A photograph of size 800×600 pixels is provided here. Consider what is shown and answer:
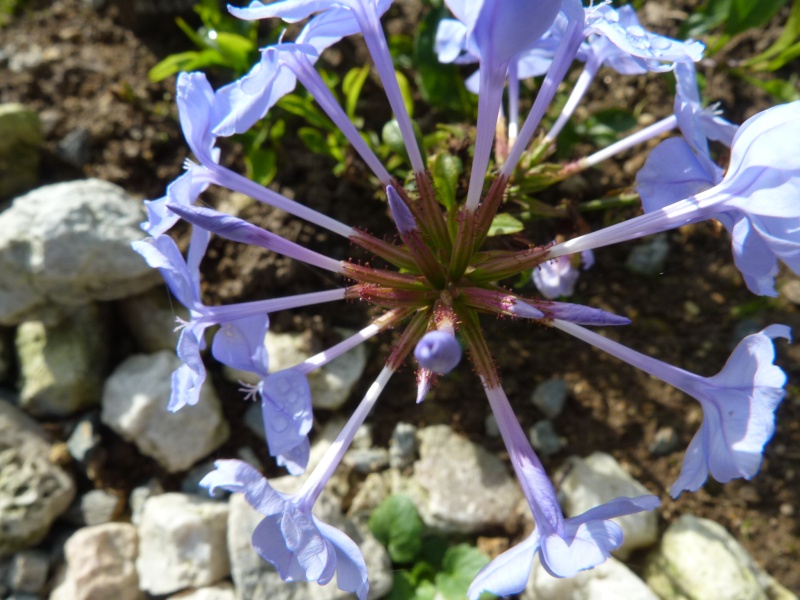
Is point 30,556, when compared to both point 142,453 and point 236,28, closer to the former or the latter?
point 142,453

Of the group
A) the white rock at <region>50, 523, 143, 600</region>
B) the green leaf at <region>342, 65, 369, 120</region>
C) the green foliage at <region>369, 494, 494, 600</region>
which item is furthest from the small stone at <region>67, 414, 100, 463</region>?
the green leaf at <region>342, 65, 369, 120</region>

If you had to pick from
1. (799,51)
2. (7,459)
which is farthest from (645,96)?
(7,459)

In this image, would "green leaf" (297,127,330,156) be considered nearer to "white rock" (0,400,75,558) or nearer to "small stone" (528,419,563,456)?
"small stone" (528,419,563,456)

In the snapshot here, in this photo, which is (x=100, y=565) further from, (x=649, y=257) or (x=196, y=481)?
(x=649, y=257)

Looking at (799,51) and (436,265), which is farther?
(799,51)

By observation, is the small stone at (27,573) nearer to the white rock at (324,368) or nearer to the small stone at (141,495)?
the small stone at (141,495)

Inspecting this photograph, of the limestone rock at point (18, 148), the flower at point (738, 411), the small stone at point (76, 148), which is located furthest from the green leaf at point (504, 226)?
the limestone rock at point (18, 148)

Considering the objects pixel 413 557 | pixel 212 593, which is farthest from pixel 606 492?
pixel 212 593
